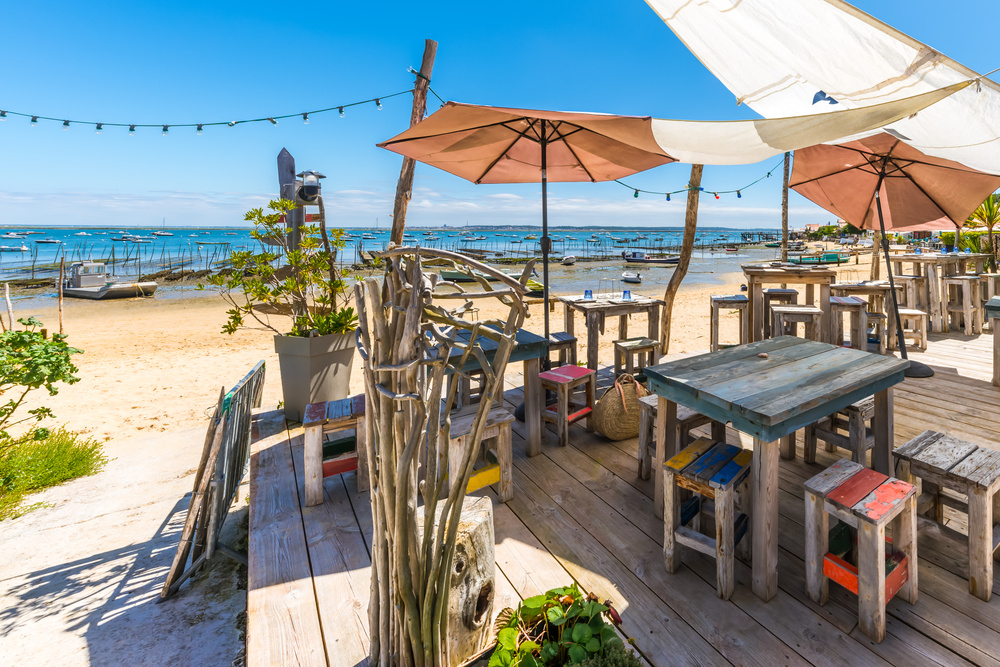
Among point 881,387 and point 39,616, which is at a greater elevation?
point 881,387

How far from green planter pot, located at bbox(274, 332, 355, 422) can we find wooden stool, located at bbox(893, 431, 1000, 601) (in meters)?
3.36

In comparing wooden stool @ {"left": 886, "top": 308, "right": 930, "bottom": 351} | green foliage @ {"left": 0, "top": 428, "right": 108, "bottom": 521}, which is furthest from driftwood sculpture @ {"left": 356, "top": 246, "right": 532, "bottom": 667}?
wooden stool @ {"left": 886, "top": 308, "right": 930, "bottom": 351}

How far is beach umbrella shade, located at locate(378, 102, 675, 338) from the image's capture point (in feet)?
8.64

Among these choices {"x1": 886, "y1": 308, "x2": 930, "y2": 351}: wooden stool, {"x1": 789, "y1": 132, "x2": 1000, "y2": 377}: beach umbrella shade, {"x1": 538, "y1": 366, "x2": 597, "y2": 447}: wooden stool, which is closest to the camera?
{"x1": 538, "y1": 366, "x2": 597, "y2": 447}: wooden stool

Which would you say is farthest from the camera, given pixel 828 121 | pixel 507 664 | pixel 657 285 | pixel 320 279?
pixel 657 285

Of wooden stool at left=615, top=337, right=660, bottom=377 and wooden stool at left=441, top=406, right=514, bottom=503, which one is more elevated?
wooden stool at left=615, top=337, right=660, bottom=377

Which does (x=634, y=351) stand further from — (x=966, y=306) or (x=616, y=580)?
(x=966, y=306)

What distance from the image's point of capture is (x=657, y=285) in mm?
21797

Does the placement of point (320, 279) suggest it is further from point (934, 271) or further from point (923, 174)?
point (934, 271)

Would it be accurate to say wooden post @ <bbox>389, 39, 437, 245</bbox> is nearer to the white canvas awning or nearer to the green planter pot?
the green planter pot

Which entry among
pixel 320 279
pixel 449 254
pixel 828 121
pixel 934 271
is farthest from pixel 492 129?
pixel 934 271

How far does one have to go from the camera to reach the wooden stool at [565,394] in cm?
307

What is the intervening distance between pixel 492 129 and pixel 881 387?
3.00 m

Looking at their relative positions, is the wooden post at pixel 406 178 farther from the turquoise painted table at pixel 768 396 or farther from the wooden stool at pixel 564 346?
the turquoise painted table at pixel 768 396
